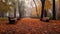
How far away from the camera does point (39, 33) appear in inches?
265

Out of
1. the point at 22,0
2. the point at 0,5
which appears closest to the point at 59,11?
the point at 22,0

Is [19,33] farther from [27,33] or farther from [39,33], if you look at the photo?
[39,33]

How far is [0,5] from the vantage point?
18.3 m

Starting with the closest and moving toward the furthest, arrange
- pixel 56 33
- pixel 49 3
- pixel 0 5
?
pixel 56 33, pixel 0 5, pixel 49 3

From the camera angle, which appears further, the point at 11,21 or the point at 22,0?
the point at 22,0

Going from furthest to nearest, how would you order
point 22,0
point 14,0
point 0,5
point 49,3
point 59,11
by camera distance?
point 59,11 < point 22,0 < point 14,0 < point 49,3 < point 0,5

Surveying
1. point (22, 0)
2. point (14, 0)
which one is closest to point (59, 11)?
point (22, 0)

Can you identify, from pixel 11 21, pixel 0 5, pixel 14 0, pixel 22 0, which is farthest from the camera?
pixel 22 0

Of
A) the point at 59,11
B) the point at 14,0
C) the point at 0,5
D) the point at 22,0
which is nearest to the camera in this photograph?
the point at 0,5

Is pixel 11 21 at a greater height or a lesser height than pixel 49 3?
lesser

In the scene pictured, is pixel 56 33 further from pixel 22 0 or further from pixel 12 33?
pixel 22 0

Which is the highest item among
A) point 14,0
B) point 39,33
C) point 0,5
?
point 14,0

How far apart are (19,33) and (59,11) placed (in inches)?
1544

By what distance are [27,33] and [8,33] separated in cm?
111
